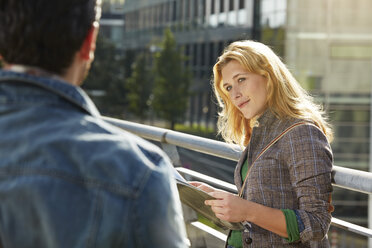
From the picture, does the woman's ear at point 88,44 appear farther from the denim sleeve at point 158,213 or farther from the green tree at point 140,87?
the green tree at point 140,87

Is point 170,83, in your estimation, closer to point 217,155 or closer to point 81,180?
point 217,155

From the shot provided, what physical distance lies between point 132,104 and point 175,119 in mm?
6460

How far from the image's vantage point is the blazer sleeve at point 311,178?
235 centimetres

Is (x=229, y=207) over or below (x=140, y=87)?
over

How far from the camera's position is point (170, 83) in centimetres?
4816

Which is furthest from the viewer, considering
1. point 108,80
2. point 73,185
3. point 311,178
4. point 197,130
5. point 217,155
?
point 108,80

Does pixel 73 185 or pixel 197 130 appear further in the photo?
pixel 197 130

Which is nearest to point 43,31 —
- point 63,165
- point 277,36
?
point 63,165

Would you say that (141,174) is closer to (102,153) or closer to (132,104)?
(102,153)

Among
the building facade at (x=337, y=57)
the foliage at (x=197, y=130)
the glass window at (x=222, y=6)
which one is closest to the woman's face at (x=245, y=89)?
the building facade at (x=337, y=57)

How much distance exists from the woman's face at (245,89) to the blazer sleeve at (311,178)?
37cm

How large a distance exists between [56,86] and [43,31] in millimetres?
107

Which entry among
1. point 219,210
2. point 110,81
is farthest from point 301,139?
point 110,81

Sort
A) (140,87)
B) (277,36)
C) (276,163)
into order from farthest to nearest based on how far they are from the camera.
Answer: (140,87) < (277,36) < (276,163)
